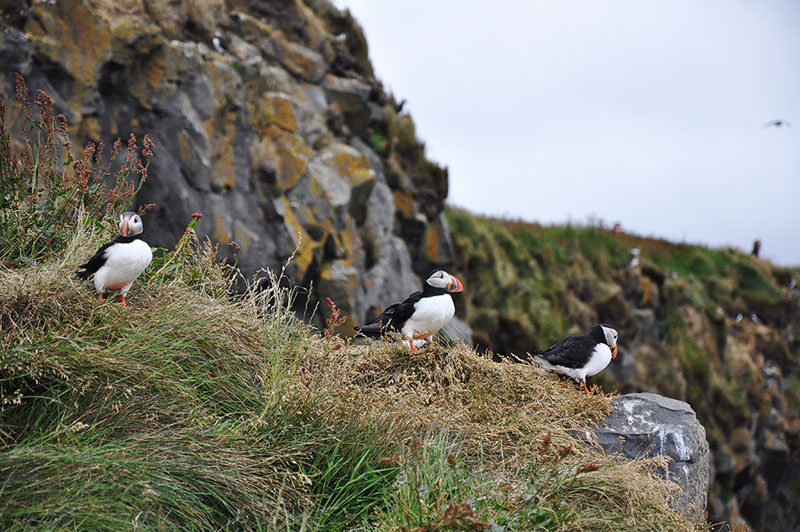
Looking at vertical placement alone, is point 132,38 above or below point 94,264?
above

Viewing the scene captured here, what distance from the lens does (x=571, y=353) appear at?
5.09 meters

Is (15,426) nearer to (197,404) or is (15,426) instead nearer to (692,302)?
(197,404)

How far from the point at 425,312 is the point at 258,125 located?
307 inches

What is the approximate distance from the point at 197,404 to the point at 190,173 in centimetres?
682

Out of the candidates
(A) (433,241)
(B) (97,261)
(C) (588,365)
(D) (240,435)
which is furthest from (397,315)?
(A) (433,241)

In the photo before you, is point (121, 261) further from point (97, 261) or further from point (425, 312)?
point (425, 312)

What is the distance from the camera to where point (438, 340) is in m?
5.51

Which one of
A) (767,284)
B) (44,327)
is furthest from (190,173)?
(767,284)

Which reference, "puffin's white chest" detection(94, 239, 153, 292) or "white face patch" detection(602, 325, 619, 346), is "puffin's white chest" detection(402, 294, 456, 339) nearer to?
"white face patch" detection(602, 325, 619, 346)

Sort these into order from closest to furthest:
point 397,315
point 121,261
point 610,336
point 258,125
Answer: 1. point 121,261
2. point 397,315
3. point 610,336
4. point 258,125

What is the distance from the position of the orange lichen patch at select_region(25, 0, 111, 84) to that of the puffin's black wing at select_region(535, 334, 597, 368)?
24.5 feet

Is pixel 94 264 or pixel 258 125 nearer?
pixel 94 264

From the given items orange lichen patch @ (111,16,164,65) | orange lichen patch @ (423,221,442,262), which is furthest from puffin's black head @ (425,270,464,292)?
orange lichen patch @ (423,221,442,262)

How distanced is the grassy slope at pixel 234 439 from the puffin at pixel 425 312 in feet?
1.69
